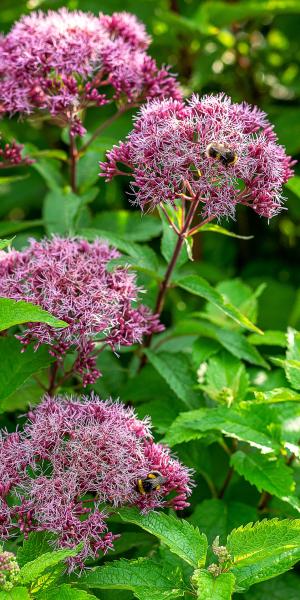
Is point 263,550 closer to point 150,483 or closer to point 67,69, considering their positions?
point 150,483

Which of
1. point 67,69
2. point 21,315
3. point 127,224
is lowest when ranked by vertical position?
point 21,315

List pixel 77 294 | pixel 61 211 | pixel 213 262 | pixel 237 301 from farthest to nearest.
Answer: pixel 213 262 < pixel 61 211 < pixel 237 301 < pixel 77 294

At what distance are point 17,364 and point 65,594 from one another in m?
0.64

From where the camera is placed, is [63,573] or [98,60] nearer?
[63,573]

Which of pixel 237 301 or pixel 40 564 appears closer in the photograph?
pixel 40 564

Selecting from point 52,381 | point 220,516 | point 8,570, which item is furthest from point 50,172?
point 8,570

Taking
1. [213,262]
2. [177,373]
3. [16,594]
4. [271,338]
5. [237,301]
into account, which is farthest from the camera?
[213,262]

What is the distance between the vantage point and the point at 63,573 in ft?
5.49

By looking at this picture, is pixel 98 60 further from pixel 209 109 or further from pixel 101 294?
pixel 101 294

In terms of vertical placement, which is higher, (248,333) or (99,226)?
(99,226)

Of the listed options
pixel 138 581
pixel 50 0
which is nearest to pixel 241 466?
pixel 138 581

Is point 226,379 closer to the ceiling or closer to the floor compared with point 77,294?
closer to the floor

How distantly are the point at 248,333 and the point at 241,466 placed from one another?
2.60 ft

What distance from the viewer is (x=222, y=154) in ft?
5.79
